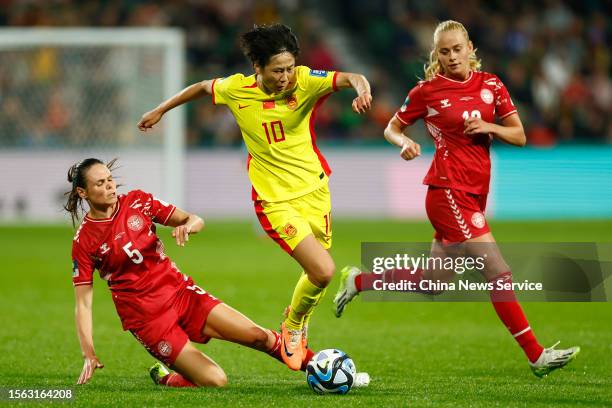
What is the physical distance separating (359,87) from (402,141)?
0.64 metres

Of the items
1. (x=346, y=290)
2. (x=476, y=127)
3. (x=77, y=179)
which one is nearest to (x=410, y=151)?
(x=476, y=127)

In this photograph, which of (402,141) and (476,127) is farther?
(402,141)

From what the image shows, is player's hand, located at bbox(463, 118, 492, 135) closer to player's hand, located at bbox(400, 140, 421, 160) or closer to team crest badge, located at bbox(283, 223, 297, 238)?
player's hand, located at bbox(400, 140, 421, 160)

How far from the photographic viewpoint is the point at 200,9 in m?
22.8

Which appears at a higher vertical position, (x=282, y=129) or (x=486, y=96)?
(x=486, y=96)

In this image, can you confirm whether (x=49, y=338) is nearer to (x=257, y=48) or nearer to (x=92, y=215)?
(x=92, y=215)

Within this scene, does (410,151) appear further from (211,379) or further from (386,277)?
(211,379)

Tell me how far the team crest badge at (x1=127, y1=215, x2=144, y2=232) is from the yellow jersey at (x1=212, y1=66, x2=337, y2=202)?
87 centimetres

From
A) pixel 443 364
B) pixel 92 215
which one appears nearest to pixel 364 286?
pixel 443 364

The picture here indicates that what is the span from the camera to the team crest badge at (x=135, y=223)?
6781 mm

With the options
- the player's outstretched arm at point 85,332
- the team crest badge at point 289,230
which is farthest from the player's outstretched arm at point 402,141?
the player's outstretched arm at point 85,332

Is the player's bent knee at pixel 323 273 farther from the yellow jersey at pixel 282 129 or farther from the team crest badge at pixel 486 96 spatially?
the team crest badge at pixel 486 96

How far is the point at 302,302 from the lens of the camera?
281 inches

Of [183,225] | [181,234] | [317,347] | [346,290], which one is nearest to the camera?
[181,234]
